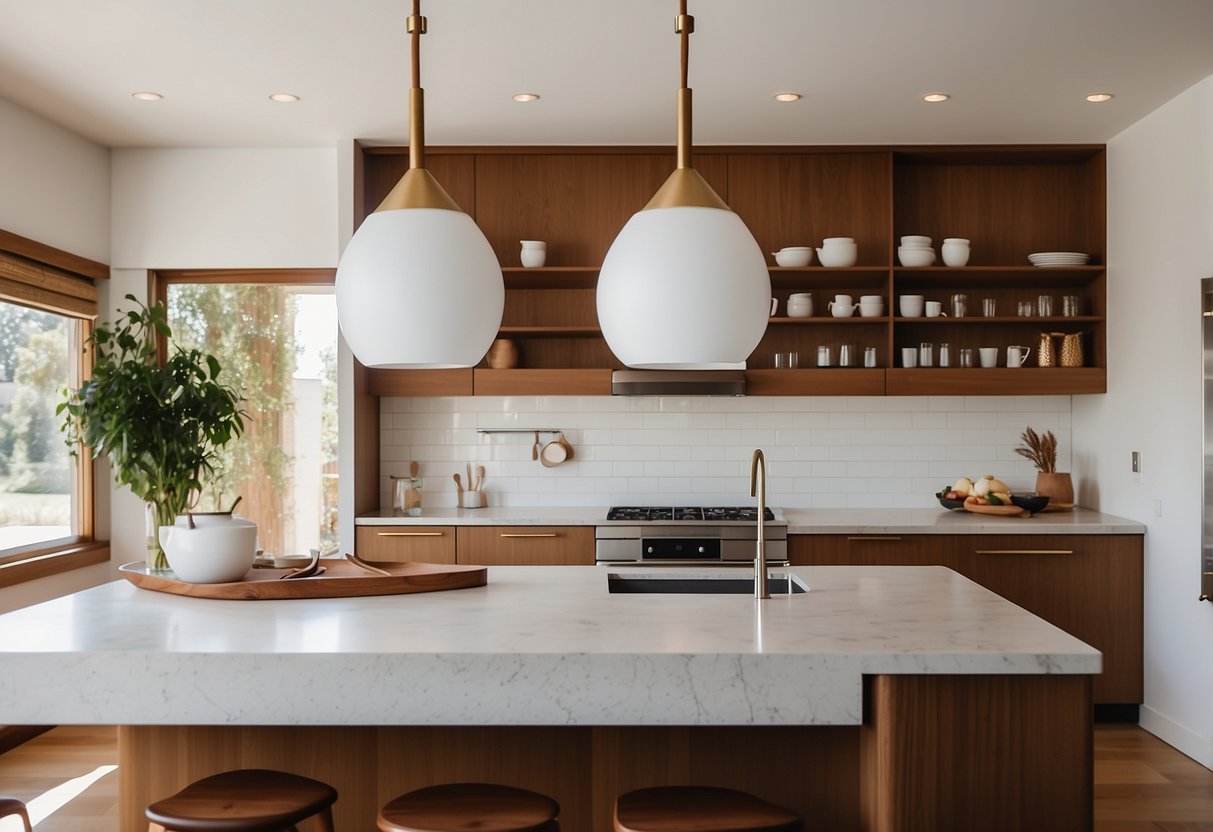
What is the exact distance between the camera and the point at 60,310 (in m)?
4.91

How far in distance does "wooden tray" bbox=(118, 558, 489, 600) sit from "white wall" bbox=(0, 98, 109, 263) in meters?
2.25

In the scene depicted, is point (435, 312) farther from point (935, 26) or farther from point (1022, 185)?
point (1022, 185)

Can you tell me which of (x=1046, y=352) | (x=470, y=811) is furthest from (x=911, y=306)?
(x=470, y=811)

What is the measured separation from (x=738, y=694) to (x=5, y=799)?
1952mm

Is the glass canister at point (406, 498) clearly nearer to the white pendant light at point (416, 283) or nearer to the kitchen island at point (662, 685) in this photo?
the kitchen island at point (662, 685)

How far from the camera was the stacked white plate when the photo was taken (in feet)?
16.9

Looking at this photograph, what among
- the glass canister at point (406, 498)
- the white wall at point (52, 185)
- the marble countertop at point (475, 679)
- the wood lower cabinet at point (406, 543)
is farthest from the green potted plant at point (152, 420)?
the marble countertop at point (475, 679)

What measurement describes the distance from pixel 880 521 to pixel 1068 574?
2.93 ft

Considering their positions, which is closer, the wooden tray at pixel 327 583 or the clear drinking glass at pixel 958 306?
the wooden tray at pixel 327 583

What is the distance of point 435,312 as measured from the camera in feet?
7.25

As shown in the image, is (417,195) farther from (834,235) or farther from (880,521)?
(834,235)

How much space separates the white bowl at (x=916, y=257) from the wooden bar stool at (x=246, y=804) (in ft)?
12.8

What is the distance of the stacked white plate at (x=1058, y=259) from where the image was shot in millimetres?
5137

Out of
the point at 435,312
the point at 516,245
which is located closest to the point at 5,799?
the point at 435,312
